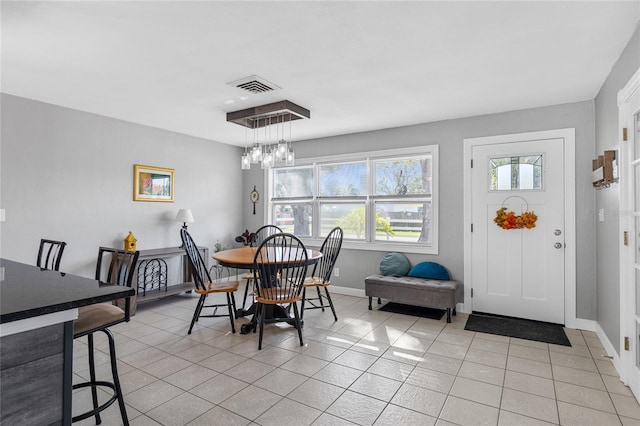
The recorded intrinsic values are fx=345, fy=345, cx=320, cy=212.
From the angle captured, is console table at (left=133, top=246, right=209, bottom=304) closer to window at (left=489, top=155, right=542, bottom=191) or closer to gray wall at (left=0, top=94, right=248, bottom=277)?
gray wall at (left=0, top=94, right=248, bottom=277)

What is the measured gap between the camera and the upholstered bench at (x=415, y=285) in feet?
12.6

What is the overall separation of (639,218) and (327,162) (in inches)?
150

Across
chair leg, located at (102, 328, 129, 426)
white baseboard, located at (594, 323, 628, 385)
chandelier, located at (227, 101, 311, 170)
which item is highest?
chandelier, located at (227, 101, 311, 170)

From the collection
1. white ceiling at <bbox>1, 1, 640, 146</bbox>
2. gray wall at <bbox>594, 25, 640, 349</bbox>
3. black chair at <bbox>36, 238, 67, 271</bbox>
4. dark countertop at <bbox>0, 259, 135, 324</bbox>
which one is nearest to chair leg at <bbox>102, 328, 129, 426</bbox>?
dark countertop at <bbox>0, 259, 135, 324</bbox>

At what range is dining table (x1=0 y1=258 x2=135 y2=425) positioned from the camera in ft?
3.72

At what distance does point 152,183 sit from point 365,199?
301 cm

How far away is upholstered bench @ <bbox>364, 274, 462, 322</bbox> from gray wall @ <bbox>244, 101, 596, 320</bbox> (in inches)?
16.6

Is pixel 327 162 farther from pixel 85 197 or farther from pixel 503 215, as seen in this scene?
pixel 85 197

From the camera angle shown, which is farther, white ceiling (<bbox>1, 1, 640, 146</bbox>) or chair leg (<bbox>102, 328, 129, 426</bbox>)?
white ceiling (<bbox>1, 1, 640, 146</bbox>)

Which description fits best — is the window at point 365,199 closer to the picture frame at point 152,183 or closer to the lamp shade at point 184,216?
the lamp shade at point 184,216

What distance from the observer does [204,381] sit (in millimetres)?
2494

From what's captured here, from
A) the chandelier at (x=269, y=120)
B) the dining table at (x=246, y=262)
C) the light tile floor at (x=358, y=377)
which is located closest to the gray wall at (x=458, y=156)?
the light tile floor at (x=358, y=377)

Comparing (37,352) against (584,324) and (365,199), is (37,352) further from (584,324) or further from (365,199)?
(584,324)

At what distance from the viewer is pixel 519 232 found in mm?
3883
